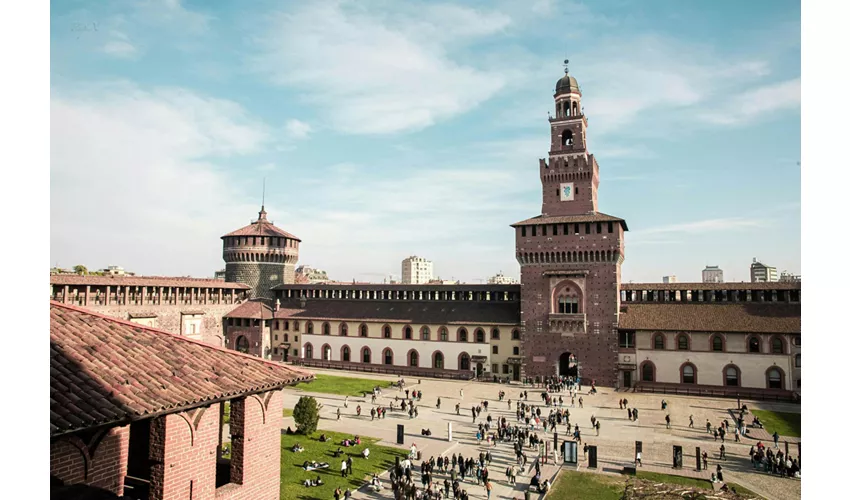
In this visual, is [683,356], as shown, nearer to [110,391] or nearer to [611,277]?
[611,277]

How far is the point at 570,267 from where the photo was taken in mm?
44188

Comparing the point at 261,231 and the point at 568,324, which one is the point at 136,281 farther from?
the point at 568,324

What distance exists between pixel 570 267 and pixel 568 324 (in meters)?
4.50

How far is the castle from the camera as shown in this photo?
40.0 m

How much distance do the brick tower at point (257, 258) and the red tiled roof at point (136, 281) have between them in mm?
1706

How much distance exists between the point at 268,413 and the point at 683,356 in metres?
37.7

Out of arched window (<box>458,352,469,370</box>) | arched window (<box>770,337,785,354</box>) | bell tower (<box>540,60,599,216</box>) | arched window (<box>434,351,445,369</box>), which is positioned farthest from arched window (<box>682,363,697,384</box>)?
arched window (<box>434,351,445,369</box>)

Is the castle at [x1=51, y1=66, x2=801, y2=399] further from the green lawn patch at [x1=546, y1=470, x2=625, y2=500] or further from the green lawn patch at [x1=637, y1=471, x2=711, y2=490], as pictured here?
the green lawn patch at [x1=546, y1=470, x2=625, y2=500]

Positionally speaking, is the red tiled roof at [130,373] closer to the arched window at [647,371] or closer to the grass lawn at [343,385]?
the grass lawn at [343,385]

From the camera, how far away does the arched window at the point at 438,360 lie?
48250mm

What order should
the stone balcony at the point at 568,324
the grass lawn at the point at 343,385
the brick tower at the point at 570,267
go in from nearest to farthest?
1. the grass lawn at the point at 343,385
2. the brick tower at the point at 570,267
3. the stone balcony at the point at 568,324

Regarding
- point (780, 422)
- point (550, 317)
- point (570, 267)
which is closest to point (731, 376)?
point (780, 422)

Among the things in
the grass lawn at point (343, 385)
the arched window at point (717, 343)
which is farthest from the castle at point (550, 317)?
the grass lawn at point (343, 385)

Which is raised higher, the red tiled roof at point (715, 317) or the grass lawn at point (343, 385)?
the red tiled roof at point (715, 317)
